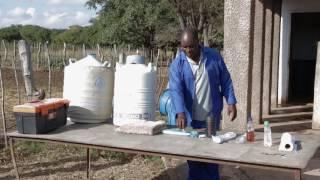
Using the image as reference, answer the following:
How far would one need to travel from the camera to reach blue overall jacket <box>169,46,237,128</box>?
4.19 meters

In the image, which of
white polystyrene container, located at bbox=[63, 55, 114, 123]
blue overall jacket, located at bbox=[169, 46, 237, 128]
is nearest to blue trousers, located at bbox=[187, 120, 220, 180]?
blue overall jacket, located at bbox=[169, 46, 237, 128]

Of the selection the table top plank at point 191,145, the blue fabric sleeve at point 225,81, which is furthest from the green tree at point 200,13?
the table top plank at point 191,145

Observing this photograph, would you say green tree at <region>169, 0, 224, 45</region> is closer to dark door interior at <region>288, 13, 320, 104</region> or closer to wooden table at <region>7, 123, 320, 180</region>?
dark door interior at <region>288, 13, 320, 104</region>

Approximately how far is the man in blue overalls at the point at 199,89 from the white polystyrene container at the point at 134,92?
0.20m

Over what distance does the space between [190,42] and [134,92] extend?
2.02ft

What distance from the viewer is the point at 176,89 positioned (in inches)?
164

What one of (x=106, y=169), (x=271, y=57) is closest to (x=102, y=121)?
(x=106, y=169)

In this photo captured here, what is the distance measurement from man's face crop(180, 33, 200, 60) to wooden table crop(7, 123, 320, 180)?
70 centimetres

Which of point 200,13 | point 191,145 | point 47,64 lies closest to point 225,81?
point 191,145

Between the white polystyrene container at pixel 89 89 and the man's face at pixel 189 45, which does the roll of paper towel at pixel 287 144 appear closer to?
the man's face at pixel 189 45

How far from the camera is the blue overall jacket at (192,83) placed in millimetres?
4191

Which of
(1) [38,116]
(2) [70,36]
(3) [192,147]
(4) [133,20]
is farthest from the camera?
(2) [70,36]

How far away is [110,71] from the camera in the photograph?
4.48 metres

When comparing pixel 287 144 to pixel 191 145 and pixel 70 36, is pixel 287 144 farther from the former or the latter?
pixel 70 36
